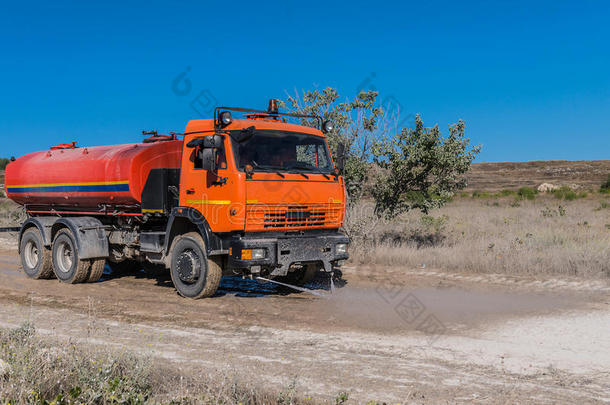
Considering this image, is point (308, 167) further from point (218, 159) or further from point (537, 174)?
point (537, 174)

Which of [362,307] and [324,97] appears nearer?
[362,307]

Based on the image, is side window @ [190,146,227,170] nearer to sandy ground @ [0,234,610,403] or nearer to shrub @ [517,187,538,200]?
sandy ground @ [0,234,610,403]

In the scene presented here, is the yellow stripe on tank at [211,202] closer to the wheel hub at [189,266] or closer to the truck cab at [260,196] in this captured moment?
the truck cab at [260,196]

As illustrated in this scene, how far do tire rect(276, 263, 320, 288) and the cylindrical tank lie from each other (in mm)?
3214

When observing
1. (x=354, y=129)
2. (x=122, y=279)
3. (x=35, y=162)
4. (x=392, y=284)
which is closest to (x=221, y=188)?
(x=392, y=284)

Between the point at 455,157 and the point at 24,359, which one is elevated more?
the point at 455,157

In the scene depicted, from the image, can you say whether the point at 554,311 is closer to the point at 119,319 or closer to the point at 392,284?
the point at 392,284

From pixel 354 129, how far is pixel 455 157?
2979 mm

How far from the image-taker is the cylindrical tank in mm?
10484

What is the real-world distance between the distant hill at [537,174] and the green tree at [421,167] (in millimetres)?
49658

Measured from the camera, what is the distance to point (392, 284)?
11.1m

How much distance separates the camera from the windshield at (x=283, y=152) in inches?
360

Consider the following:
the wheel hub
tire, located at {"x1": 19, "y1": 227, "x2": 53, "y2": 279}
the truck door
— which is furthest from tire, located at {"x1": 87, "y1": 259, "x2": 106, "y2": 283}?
the truck door

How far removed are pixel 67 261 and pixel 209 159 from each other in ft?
17.8
